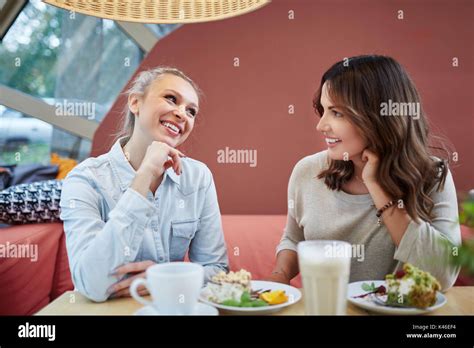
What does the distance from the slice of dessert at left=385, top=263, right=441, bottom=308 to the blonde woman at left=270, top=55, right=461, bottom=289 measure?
18 cm

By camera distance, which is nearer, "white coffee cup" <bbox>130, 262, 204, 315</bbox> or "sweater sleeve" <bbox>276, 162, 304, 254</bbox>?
"white coffee cup" <bbox>130, 262, 204, 315</bbox>

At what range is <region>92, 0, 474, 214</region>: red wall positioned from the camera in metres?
1.21

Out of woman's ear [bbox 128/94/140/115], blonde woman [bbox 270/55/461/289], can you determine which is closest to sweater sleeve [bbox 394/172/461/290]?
blonde woman [bbox 270/55/461/289]

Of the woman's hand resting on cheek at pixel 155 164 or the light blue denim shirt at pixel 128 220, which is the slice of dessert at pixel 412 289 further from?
the woman's hand resting on cheek at pixel 155 164

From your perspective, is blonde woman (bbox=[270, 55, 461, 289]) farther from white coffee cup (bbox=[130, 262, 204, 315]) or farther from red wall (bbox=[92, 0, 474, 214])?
white coffee cup (bbox=[130, 262, 204, 315])

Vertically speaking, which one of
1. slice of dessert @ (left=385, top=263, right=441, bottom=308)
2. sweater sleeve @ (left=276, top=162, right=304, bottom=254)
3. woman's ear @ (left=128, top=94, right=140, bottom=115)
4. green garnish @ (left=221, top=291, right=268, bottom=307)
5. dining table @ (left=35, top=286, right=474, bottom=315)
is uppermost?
woman's ear @ (left=128, top=94, right=140, bottom=115)

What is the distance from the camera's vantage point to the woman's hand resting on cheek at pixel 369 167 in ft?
3.66

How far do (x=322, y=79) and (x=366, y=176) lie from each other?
267 millimetres

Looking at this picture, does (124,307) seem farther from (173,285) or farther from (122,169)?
(122,169)

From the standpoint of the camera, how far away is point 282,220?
129 centimetres

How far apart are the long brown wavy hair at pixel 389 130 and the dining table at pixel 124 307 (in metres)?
0.20

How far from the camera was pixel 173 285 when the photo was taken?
0.76 meters

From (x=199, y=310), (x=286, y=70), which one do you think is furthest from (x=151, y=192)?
(x=286, y=70)
